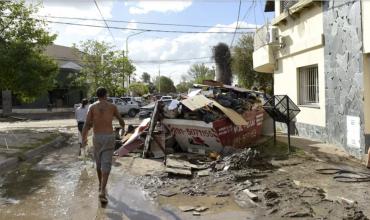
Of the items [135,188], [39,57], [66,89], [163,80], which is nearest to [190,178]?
[135,188]

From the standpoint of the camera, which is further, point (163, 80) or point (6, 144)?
point (163, 80)

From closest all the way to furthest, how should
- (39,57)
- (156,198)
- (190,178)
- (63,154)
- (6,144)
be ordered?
1. (156,198)
2. (190,178)
3. (63,154)
4. (6,144)
5. (39,57)

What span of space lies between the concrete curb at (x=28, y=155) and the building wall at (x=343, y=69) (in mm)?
8517

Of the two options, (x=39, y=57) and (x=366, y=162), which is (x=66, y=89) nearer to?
(x=39, y=57)

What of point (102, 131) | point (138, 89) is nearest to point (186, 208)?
point (102, 131)

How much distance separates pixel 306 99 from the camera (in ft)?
51.7

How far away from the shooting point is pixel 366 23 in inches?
405

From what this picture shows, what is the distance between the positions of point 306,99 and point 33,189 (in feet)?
32.1

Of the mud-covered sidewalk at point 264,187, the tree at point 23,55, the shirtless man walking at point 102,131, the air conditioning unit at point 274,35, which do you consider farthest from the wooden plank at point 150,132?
the tree at point 23,55

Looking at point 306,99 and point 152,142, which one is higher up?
point 306,99

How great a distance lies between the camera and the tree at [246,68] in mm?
42125

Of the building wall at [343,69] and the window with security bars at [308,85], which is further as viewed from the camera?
the window with security bars at [308,85]

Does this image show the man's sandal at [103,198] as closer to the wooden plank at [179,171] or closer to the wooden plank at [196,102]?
the wooden plank at [179,171]

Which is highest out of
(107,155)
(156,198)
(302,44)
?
(302,44)
